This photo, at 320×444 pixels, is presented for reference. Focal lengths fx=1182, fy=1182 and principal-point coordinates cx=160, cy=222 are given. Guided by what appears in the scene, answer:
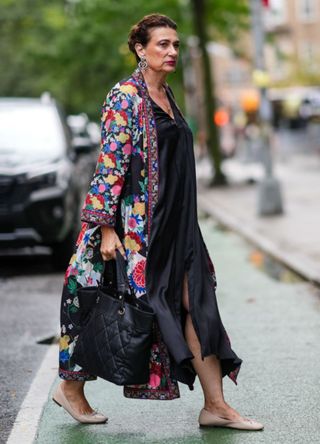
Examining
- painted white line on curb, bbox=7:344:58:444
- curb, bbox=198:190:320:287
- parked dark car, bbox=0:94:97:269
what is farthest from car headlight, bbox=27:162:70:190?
painted white line on curb, bbox=7:344:58:444

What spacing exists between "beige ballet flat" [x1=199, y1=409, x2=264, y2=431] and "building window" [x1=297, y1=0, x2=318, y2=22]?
234ft

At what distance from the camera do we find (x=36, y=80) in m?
54.2

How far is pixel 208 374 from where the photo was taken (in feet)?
16.8

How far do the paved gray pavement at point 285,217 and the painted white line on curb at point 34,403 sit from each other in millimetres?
3668

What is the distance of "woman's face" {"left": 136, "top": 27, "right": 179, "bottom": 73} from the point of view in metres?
5.10

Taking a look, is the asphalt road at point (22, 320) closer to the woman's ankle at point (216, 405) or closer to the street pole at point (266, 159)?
the woman's ankle at point (216, 405)

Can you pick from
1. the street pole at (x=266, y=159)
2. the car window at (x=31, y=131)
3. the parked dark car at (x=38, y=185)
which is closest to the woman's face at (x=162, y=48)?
the parked dark car at (x=38, y=185)

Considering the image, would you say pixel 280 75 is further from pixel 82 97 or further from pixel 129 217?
pixel 129 217

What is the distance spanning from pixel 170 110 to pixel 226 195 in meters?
17.6

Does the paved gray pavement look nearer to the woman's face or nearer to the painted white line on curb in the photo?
the painted white line on curb

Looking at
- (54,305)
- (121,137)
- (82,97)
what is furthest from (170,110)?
(82,97)

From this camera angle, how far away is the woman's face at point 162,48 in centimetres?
510

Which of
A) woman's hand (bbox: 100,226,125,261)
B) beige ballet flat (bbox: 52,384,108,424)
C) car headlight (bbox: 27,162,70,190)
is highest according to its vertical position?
woman's hand (bbox: 100,226,125,261)

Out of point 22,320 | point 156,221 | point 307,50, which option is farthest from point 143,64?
point 307,50
